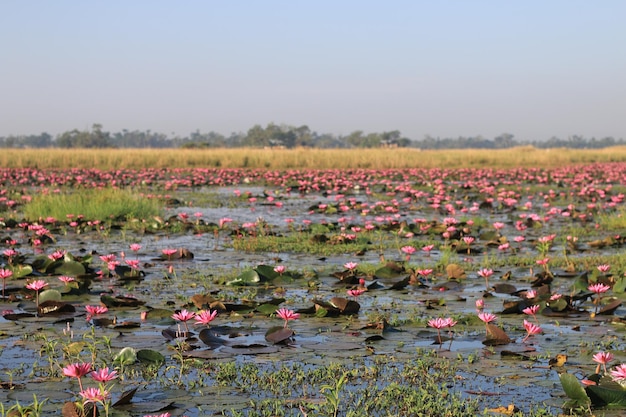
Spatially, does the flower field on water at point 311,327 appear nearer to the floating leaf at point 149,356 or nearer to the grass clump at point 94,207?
the floating leaf at point 149,356

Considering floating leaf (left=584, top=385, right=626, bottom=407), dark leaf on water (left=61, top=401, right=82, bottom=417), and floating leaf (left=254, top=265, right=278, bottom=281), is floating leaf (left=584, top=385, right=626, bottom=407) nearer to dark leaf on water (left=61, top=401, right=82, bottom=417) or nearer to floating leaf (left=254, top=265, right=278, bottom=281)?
dark leaf on water (left=61, top=401, right=82, bottom=417)

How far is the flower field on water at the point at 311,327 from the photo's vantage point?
10.6 feet

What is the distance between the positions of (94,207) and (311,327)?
7.38m

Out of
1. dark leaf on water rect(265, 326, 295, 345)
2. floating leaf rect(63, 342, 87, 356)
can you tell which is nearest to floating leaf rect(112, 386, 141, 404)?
floating leaf rect(63, 342, 87, 356)

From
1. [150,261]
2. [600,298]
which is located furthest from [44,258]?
[600,298]

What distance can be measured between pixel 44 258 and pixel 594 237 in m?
6.58

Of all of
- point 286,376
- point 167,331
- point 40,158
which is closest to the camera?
point 286,376

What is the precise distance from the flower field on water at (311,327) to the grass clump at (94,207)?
119cm

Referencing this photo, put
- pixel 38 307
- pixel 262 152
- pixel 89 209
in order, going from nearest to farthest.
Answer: pixel 38 307 → pixel 89 209 → pixel 262 152

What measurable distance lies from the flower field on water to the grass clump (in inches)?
46.9

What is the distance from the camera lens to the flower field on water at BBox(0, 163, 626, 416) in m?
3.24

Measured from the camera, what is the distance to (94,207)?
1127 cm

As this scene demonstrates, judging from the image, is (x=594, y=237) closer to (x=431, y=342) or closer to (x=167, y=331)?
(x=431, y=342)

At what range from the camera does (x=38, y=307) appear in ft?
16.1
